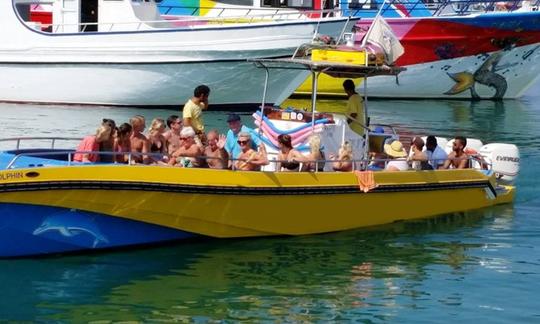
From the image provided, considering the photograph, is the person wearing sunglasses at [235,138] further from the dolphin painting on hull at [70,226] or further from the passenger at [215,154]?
the dolphin painting on hull at [70,226]

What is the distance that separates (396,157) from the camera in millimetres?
14289

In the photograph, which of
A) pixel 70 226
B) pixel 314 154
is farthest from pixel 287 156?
pixel 70 226

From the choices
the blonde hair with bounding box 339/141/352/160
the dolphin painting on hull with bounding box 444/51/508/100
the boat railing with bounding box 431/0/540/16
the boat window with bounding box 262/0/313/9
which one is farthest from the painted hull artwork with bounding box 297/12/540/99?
the blonde hair with bounding box 339/141/352/160

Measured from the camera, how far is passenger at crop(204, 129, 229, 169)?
491 inches

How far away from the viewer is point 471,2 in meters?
32.9

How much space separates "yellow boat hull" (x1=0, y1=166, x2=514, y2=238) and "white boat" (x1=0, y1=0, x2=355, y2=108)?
38.6 ft

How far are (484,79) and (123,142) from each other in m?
22.7

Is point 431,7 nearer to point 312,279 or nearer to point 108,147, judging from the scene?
point 108,147

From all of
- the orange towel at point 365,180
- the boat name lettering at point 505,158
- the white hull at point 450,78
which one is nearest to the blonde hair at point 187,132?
the orange towel at point 365,180

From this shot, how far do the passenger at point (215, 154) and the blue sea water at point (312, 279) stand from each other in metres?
0.89

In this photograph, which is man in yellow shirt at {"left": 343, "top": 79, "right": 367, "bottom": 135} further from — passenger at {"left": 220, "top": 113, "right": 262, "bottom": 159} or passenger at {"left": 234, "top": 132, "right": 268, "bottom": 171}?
passenger at {"left": 234, "top": 132, "right": 268, "bottom": 171}

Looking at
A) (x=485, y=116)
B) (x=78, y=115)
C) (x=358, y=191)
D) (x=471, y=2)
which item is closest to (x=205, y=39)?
(x=78, y=115)

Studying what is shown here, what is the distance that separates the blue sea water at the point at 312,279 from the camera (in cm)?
1034

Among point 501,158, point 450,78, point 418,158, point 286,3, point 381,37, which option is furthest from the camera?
point 450,78
